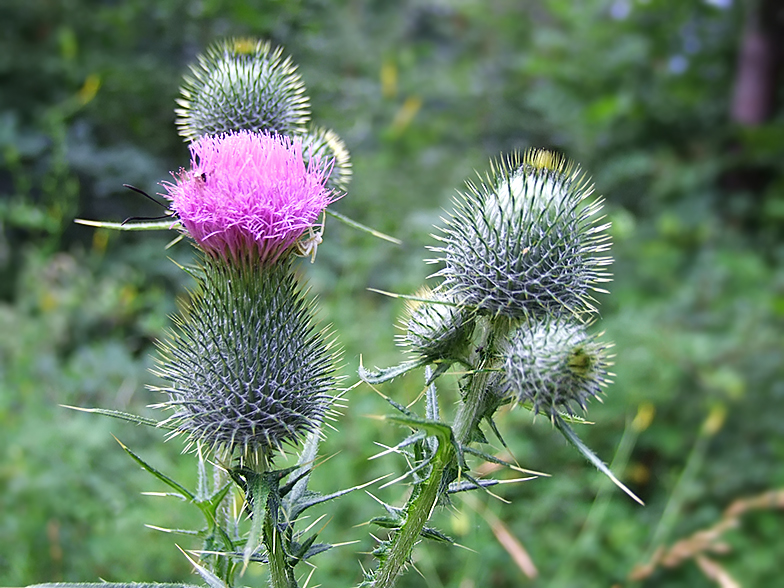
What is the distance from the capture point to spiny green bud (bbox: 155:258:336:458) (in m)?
1.81

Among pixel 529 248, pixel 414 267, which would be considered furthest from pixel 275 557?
pixel 414 267

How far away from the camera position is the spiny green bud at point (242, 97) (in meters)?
2.45

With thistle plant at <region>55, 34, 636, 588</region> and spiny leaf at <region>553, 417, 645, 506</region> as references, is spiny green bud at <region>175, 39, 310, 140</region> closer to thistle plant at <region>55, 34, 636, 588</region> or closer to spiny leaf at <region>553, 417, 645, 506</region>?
thistle plant at <region>55, 34, 636, 588</region>

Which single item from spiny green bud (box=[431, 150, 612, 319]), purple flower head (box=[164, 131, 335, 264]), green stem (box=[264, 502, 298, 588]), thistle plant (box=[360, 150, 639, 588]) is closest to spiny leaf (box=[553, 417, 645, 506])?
thistle plant (box=[360, 150, 639, 588])

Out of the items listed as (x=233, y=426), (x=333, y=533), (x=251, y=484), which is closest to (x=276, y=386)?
(x=233, y=426)

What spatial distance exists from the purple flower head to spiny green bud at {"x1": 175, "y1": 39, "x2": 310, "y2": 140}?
592 mm

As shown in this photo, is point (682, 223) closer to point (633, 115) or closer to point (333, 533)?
point (633, 115)

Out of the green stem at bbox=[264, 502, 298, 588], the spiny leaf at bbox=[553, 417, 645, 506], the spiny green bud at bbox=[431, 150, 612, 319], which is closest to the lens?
the spiny leaf at bbox=[553, 417, 645, 506]

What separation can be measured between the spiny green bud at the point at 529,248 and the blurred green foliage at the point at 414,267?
544 mm

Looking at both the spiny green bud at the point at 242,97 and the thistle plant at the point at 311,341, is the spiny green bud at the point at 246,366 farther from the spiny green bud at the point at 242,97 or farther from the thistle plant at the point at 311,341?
the spiny green bud at the point at 242,97

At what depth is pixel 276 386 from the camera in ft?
6.04

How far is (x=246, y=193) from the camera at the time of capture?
1798 mm

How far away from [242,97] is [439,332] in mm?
1270

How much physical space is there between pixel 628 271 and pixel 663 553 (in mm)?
3924
